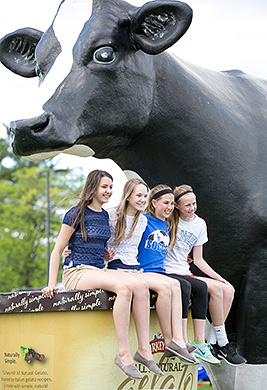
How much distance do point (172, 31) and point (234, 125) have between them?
30.7 inches

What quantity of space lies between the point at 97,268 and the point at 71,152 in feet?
2.29

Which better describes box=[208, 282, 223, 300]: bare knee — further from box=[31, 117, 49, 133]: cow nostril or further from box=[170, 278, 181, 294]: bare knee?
box=[31, 117, 49, 133]: cow nostril

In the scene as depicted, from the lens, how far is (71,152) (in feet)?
11.3

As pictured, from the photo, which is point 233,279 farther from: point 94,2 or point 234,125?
point 94,2

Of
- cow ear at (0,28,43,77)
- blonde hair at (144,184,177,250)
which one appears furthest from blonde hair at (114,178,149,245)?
cow ear at (0,28,43,77)

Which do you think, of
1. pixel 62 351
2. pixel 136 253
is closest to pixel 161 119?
pixel 136 253

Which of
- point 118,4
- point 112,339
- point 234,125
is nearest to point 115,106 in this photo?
point 118,4

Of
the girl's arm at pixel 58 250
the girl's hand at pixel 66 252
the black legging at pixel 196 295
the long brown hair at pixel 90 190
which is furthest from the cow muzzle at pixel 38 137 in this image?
the black legging at pixel 196 295

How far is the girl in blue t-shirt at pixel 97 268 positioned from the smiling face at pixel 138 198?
14 centimetres

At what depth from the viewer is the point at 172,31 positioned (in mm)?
3365

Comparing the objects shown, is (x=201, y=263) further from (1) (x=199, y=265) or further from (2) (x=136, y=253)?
(2) (x=136, y=253)

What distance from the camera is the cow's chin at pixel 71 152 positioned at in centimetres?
315

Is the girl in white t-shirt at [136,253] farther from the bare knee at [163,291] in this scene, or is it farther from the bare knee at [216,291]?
the bare knee at [216,291]

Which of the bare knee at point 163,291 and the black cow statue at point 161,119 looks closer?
the bare knee at point 163,291
